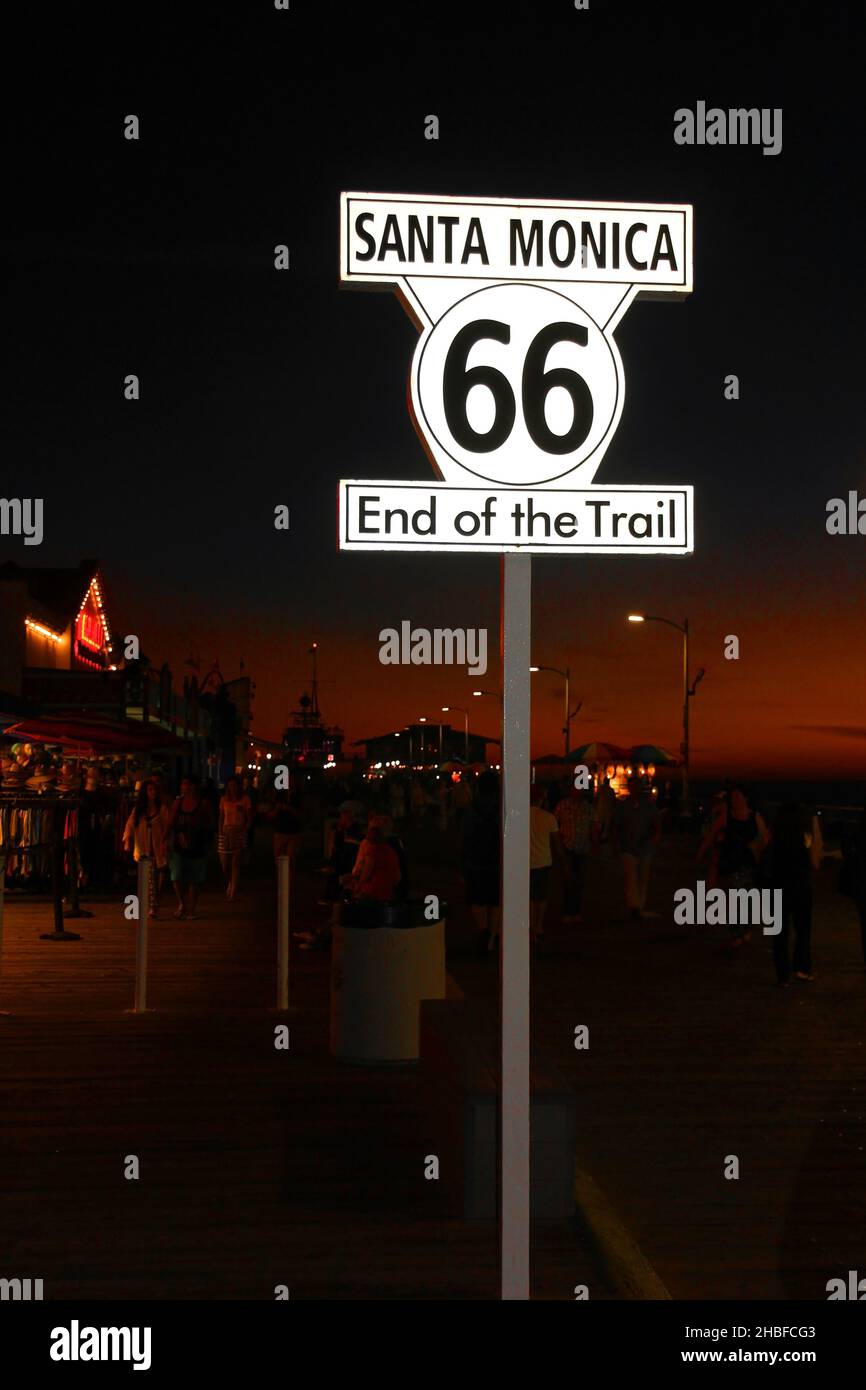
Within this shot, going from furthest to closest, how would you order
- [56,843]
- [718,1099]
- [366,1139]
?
[56,843], [718,1099], [366,1139]

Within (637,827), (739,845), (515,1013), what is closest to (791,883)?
(739,845)

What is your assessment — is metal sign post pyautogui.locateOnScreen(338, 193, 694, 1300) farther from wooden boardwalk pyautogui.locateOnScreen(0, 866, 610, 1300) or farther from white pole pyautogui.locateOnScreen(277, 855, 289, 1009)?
white pole pyautogui.locateOnScreen(277, 855, 289, 1009)

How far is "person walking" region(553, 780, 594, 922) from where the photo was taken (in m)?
19.4

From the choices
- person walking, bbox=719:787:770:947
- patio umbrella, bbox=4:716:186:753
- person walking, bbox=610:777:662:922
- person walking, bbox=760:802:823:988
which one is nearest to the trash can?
person walking, bbox=760:802:823:988

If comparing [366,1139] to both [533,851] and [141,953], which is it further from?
[533,851]

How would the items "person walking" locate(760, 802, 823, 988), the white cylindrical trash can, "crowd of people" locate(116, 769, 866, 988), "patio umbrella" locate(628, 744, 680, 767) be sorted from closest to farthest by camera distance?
the white cylindrical trash can
"crowd of people" locate(116, 769, 866, 988)
"person walking" locate(760, 802, 823, 988)
"patio umbrella" locate(628, 744, 680, 767)

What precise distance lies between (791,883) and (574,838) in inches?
205

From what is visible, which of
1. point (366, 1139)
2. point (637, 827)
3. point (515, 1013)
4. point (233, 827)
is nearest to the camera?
point (515, 1013)

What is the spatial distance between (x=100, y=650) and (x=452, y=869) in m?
20.3

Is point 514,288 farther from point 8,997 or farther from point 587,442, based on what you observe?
point 8,997

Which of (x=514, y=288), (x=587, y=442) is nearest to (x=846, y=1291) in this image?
(x=587, y=442)

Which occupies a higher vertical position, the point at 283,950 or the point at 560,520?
the point at 560,520

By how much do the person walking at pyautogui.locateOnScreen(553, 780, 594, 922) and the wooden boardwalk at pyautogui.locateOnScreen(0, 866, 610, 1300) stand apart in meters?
6.58

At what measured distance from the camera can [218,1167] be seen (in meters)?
7.82
